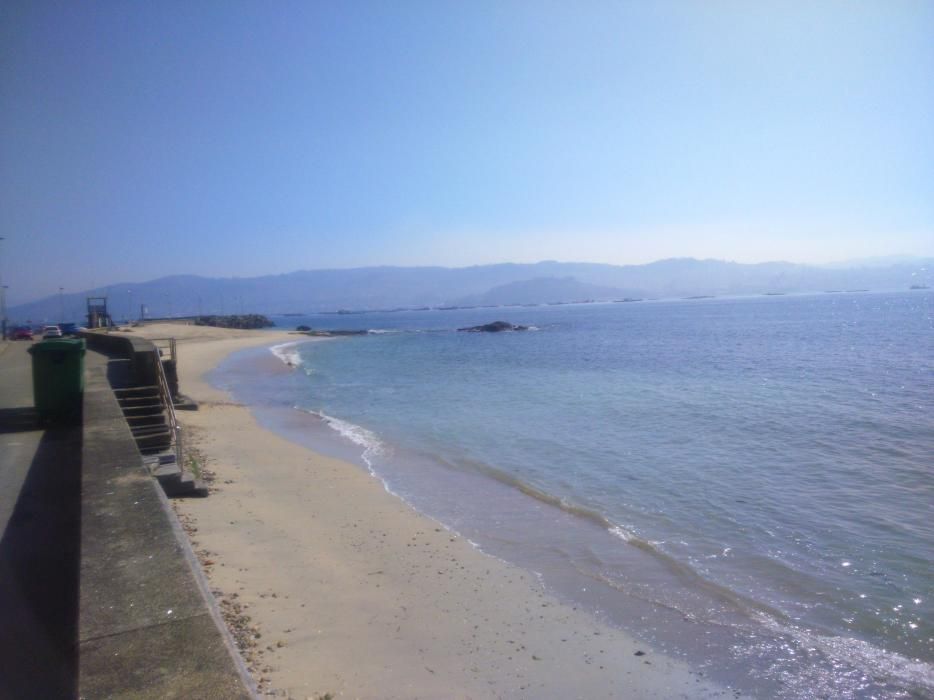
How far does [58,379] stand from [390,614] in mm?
5976

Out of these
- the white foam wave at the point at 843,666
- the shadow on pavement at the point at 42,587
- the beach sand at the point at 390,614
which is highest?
the shadow on pavement at the point at 42,587

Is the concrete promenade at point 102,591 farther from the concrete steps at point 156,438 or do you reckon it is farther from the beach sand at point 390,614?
the concrete steps at point 156,438

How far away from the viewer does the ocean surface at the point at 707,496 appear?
20.5 feet

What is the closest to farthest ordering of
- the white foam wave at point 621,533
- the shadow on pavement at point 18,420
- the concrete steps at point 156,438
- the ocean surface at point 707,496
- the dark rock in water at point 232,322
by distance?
the ocean surface at point 707,496, the shadow on pavement at point 18,420, the white foam wave at point 621,533, the concrete steps at point 156,438, the dark rock in water at point 232,322

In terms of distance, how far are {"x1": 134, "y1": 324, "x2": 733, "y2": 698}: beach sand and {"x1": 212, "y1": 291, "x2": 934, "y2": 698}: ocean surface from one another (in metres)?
0.56

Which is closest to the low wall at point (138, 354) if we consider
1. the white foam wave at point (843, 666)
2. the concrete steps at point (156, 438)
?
the concrete steps at point (156, 438)

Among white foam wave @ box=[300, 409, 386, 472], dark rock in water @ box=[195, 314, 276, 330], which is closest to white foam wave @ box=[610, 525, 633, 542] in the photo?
white foam wave @ box=[300, 409, 386, 472]

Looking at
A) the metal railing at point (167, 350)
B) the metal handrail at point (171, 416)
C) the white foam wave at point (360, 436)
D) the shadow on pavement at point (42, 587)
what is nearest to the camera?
the shadow on pavement at point (42, 587)

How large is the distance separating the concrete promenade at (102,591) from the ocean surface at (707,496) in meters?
4.47

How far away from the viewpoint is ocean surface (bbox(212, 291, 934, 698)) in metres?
6.26

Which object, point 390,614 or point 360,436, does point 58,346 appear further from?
point 360,436

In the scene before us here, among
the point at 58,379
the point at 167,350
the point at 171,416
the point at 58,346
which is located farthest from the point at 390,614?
the point at 167,350

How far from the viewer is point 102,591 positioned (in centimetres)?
347

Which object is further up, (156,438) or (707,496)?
(156,438)
